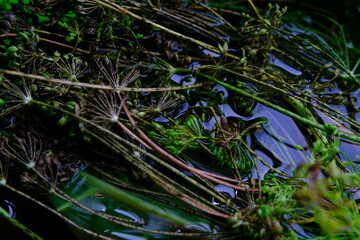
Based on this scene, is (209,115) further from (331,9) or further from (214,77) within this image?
(331,9)

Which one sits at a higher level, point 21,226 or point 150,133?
point 150,133

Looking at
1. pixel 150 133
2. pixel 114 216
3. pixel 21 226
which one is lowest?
pixel 21 226

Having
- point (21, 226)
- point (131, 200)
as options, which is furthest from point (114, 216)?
point (21, 226)

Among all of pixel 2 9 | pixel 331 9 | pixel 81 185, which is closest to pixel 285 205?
pixel 81 185

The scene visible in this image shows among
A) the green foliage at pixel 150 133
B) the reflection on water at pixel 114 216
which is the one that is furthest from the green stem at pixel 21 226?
the reflection on water at pixel 114 216

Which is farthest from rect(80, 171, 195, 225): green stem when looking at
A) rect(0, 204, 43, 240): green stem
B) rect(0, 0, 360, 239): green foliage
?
rect(0, 204, 43, 240): green stem

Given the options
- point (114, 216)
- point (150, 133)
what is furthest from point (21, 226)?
point (150, 133)

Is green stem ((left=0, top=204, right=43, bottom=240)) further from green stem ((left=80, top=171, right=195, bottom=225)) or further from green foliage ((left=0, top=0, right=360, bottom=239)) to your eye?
green stem ((left=80, top=171, right=195, bottom=225))

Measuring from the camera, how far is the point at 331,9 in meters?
2.15

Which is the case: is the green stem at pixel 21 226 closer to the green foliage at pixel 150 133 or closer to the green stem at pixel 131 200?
the green foliage at pixel 150 133

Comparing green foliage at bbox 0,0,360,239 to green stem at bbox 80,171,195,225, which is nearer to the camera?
green foliage at bbox 0,0,360,239

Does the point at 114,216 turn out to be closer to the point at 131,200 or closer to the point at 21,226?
the point at 131,200

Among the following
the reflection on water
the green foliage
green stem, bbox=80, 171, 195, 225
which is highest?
the green foliage

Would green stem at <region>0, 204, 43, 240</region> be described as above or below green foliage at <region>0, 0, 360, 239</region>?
below
